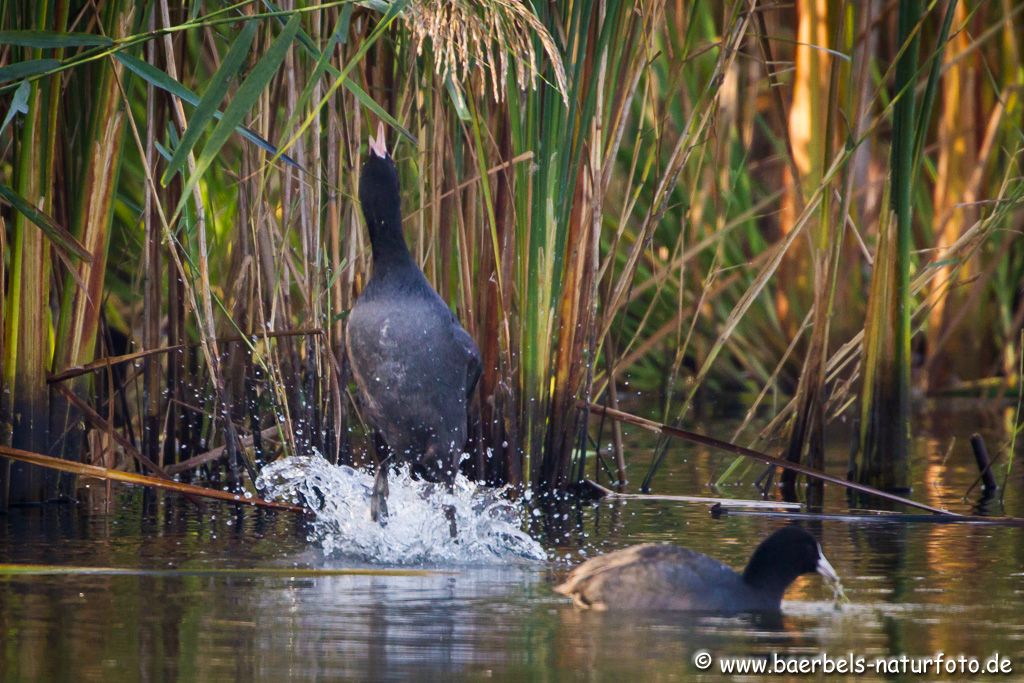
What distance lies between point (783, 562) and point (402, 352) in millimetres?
1603

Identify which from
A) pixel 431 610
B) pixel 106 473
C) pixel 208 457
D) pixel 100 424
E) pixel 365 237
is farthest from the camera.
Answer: pixel 365 237

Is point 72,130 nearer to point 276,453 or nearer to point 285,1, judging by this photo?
point 285,1

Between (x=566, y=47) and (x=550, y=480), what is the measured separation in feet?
4.64

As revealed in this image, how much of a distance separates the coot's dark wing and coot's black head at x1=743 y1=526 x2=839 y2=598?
6cm

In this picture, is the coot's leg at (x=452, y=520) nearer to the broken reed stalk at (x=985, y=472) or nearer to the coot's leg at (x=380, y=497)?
the coot's leg at (x=380, y=497)

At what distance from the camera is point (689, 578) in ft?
13.0

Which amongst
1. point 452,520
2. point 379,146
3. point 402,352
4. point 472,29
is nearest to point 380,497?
point 452,520

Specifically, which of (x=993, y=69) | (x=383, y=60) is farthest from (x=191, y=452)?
(x=993, y=69)

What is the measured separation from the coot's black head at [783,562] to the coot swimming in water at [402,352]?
1.22 meters

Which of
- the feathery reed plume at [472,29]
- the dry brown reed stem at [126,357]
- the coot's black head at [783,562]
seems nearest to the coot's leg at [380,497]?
the dry brown reed stem at [126,357]

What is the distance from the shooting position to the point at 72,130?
5523 mm

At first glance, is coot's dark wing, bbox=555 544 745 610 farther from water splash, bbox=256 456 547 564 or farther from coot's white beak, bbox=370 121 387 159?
coot's white beak, bbox=370 121 387 159

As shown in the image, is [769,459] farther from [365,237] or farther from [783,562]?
[365,237]

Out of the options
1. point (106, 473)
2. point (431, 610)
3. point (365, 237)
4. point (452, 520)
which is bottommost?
point (431, 610)
